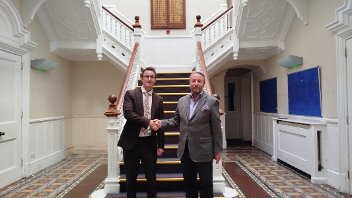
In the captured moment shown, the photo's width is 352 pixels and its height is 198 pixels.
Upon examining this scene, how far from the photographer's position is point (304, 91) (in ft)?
15.9

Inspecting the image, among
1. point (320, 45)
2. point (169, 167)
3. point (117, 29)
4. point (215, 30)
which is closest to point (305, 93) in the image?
point (320, 45)

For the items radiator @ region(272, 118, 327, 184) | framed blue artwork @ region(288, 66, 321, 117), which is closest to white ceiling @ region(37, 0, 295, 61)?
framed blue artwork @ region(288, 66, 321, 117)

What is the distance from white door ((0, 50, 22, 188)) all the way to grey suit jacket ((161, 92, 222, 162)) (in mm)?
3157

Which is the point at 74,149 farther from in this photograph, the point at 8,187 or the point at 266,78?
the point at 266,78

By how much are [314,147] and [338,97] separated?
849 mm

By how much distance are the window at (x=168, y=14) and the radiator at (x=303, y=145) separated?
3730 millimetres

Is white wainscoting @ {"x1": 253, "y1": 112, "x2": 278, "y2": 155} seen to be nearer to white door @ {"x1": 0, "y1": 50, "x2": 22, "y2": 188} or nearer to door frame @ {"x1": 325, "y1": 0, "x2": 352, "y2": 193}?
door frame @ {"x1": 325, "y1": 0, "x2": 352, "y2": 193}

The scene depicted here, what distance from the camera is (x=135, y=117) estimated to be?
2.51 m

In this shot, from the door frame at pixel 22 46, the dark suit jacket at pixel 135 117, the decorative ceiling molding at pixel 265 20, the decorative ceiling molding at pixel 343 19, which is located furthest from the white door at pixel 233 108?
the dark suit jacket at pixel 135 117

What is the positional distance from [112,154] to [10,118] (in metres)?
2.04

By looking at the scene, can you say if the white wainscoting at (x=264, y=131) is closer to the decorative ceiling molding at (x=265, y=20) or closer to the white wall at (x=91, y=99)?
the decorative ceiling molding at (x=265, y=20)

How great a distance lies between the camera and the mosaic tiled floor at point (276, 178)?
3.72 m

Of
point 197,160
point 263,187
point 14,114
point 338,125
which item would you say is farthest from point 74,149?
point 338,125

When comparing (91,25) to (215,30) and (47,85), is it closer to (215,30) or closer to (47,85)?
(47,85)
